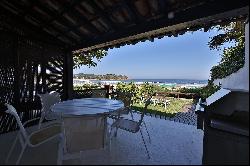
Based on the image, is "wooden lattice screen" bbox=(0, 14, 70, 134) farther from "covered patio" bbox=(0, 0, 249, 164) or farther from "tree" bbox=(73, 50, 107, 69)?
"tree" bbox=(73, 50, 107, 69)

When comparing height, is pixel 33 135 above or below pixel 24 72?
below

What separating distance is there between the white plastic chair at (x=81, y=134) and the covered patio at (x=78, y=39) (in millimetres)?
749

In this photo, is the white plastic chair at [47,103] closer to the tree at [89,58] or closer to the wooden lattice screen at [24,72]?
the wooden lattice screen at [24,72]

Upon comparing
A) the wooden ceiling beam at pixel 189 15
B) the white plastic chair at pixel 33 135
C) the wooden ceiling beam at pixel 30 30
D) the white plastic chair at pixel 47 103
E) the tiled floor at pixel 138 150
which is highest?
the wooden ceiling beam at pixel 30 30

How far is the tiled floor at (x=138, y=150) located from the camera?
11.1 ft

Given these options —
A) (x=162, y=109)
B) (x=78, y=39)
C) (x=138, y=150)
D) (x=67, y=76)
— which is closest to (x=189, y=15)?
→ (x=138, y=150)

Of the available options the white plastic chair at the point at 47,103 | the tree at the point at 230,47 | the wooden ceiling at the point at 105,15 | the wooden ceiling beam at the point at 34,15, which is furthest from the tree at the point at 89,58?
the white plastic chair at the point at 47,103

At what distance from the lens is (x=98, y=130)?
2.72 meters

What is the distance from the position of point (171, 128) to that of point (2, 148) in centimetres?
346

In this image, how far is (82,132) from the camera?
104 inches

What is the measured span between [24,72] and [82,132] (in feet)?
13.6

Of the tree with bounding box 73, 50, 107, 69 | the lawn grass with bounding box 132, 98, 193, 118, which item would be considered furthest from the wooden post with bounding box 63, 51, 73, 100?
the tree with bounding box 73, 50, 107, 69

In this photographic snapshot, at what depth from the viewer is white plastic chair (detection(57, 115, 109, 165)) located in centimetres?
253

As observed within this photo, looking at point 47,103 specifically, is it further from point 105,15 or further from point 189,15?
point 189,15
